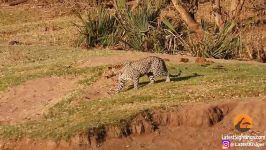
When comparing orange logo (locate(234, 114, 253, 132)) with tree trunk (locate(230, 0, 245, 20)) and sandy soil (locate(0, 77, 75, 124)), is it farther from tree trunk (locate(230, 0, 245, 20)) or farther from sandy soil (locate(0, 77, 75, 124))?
tree trunk (locate(230, 0, 245, 20))

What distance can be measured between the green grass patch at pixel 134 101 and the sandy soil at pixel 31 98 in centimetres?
56

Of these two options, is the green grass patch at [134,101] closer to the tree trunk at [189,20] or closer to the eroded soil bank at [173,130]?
the eroded soil bank at [173,130]

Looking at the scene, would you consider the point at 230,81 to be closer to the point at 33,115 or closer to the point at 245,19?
the point at 33,115

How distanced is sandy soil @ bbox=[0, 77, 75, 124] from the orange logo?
4531mm

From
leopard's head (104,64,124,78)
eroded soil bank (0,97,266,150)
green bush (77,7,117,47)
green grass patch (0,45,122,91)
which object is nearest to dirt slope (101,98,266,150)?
eroded soil bank (0,97,266,150)

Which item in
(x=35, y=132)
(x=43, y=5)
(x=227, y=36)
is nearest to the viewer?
(x=35, y=132)

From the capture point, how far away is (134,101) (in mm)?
14438

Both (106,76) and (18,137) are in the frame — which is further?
(106,76)


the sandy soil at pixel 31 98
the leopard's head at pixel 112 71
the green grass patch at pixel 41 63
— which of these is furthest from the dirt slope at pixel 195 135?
the green grass patch at pixel 41 63

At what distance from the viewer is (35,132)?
13047 mm

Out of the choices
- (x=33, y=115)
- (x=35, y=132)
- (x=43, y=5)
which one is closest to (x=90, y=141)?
(x=35, y=132)

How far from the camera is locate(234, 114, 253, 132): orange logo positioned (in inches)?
497

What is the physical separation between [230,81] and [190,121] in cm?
297

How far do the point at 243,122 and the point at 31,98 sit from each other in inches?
231
